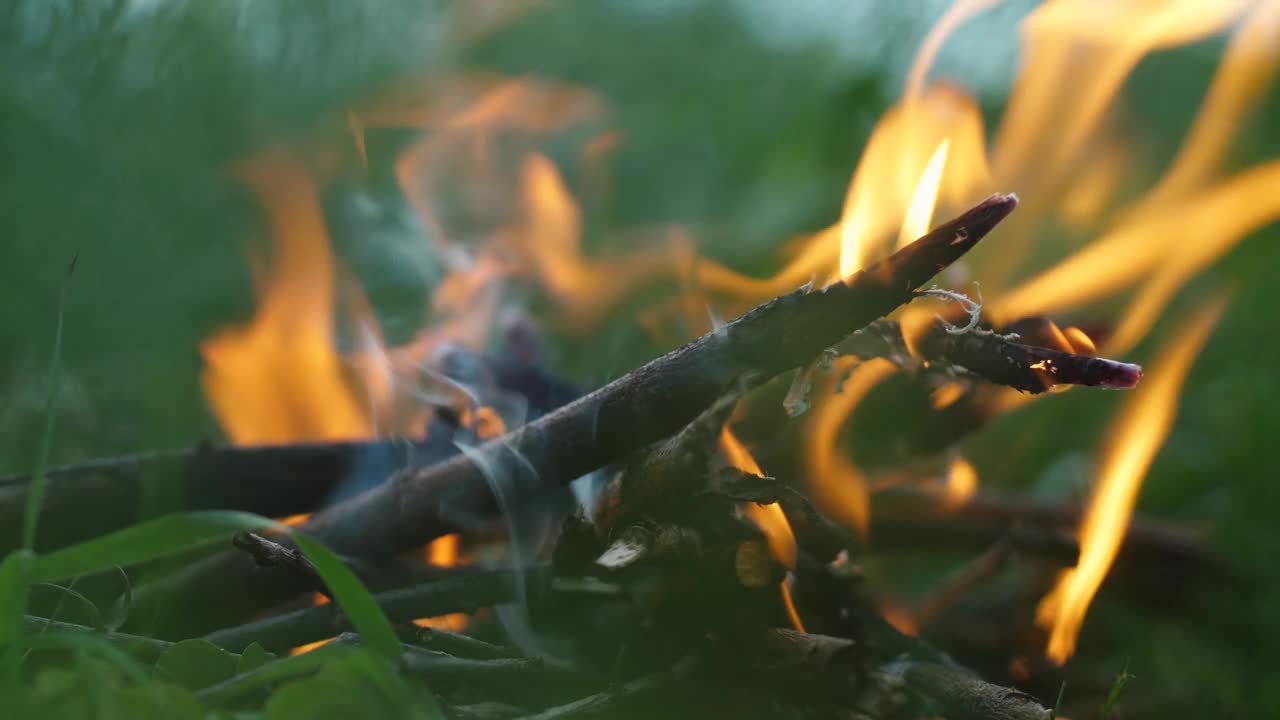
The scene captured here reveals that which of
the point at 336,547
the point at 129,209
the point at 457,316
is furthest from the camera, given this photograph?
the point at 129,209

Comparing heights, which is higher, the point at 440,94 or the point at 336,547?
the point at 440,94

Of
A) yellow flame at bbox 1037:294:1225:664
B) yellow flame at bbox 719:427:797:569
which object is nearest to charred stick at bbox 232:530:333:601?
yellow flame at bbox 719:427:797:569

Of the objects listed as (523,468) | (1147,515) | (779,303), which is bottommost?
(1147,515)

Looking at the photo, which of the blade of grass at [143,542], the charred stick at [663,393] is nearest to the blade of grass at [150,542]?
the blade of grass at [143,542]

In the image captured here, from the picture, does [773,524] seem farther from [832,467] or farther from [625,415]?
[832,467]

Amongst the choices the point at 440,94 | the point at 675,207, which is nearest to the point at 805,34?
the point at 675,207

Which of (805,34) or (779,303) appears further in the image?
(805,34)

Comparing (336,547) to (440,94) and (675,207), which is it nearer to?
(440,94)
